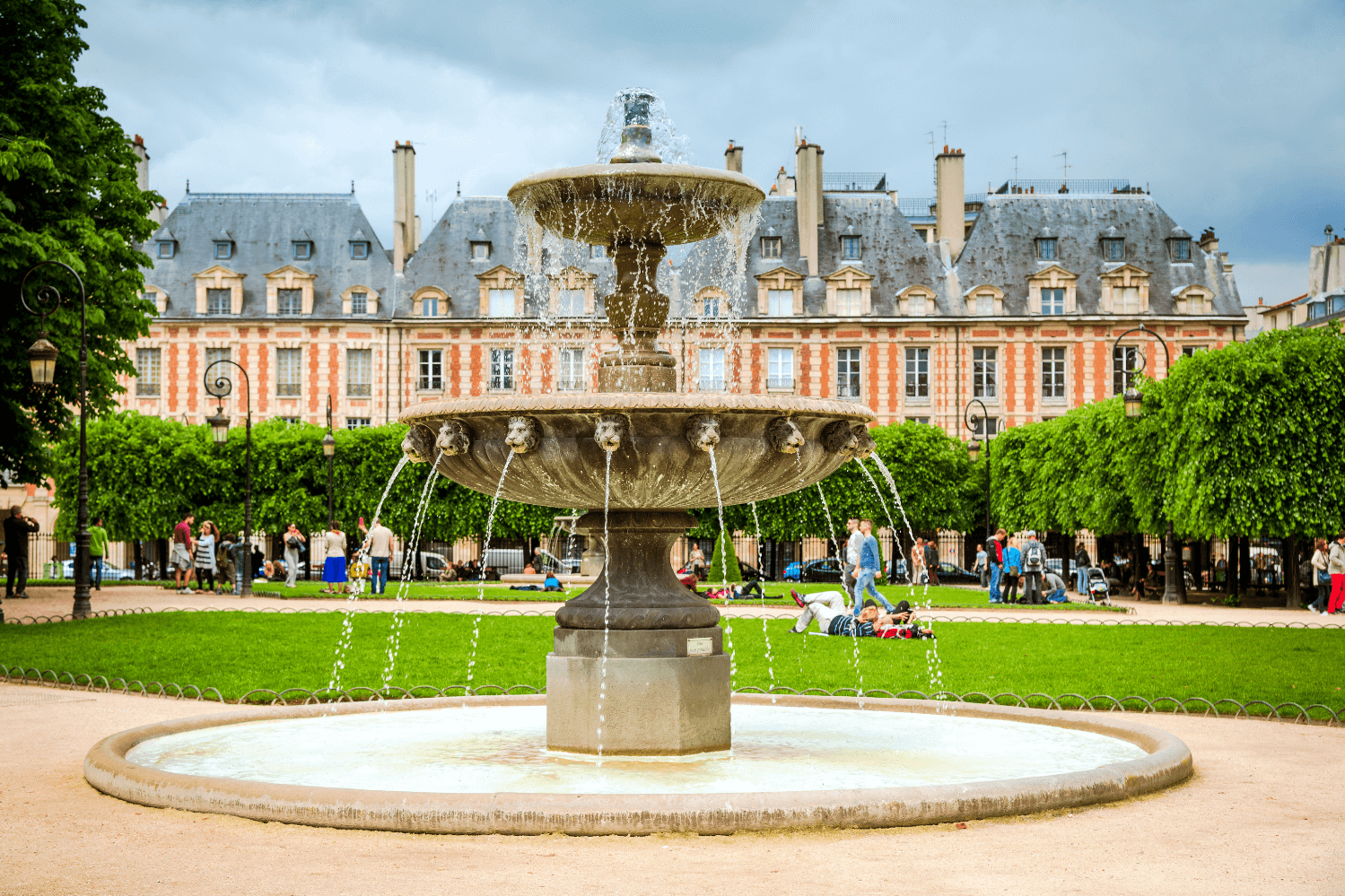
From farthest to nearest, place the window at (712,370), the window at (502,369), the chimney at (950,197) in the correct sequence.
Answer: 1. the chimney at (950,197)
2. the window at (502,369)
3. the window at (712,370)

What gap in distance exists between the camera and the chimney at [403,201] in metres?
52.1

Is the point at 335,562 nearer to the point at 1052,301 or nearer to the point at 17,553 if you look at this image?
the point at 17,553

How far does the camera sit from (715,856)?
5.29 meters

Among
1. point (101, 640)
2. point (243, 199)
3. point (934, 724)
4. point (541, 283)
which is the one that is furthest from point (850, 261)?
point (934, 724)

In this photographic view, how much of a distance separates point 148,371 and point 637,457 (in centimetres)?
4889

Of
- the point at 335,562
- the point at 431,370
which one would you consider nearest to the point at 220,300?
the point at 431,370

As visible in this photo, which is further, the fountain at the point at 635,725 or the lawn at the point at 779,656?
the lawn at the point at 779,656

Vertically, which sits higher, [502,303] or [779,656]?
[502,303]

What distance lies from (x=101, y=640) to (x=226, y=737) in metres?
8.50

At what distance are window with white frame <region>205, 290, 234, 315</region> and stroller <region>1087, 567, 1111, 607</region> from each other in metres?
34.4

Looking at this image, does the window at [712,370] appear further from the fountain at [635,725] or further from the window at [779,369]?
the fountain at [635,725]

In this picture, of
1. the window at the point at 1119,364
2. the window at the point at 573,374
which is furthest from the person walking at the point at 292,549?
the window at the point at 1119,364

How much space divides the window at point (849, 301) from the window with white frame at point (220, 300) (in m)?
23.2

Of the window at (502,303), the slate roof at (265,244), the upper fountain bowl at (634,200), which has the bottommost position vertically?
the upper fountain bowl at (634,200)
